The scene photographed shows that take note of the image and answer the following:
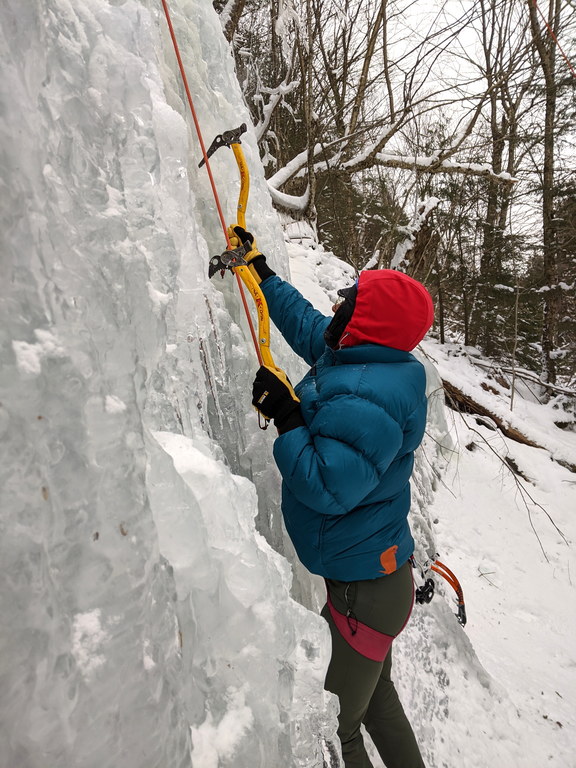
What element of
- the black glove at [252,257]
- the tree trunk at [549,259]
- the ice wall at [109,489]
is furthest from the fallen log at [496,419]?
the ice wall at [109,489]

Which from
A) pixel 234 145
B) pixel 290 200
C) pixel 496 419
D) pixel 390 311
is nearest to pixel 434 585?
pixel 390 311

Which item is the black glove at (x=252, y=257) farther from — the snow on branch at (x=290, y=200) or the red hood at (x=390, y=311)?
the snow on branch at (x=290, y=200)

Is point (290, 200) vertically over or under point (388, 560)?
over

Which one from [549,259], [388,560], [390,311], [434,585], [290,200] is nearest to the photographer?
[390,311]

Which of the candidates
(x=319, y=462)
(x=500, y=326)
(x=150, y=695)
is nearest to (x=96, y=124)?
(x=319, y=462)

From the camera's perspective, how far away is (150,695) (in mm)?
755

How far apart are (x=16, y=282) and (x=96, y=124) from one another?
49 cm

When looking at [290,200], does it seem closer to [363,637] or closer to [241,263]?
[241,263]

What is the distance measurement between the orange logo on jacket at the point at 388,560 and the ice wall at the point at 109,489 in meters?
0.32

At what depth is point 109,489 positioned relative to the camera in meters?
0.79

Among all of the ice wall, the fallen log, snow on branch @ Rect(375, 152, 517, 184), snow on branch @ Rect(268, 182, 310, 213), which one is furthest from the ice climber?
snow on branch @ Rect(375, 152, 517, 184)

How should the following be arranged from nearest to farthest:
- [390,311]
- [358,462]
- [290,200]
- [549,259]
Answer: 1. [358,462]
2. [390,311]
3. [290,200]
4. [549,259]

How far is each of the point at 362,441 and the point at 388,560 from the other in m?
0.50

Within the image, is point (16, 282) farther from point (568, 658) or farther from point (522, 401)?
point (522, 401)
